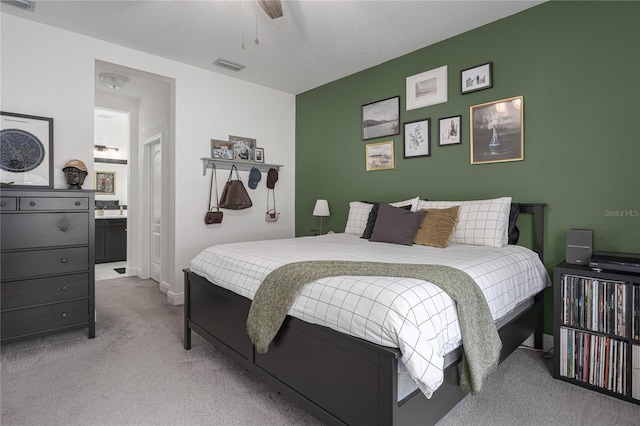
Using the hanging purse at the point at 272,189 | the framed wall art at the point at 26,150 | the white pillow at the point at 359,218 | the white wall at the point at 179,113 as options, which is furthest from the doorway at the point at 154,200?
the white pillow at the point at 359,218

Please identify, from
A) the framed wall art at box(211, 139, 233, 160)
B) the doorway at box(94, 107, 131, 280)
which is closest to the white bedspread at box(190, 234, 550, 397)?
the framed wall art at box(211, 139, 233, 160)

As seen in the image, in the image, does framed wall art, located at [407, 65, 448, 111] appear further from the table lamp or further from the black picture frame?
the table lamp

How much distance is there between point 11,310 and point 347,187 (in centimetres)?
329

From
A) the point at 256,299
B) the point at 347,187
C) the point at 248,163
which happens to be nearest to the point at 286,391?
the point at 256,299

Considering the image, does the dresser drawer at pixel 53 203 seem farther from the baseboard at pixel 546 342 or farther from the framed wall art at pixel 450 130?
the baseboard at pixel 546 342

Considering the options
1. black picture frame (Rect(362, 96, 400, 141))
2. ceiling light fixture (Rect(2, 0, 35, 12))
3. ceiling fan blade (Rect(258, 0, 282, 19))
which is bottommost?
black picture frame (Rect(362, 96, 400, 141))

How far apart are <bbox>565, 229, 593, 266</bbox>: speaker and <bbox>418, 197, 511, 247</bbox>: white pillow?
41cm

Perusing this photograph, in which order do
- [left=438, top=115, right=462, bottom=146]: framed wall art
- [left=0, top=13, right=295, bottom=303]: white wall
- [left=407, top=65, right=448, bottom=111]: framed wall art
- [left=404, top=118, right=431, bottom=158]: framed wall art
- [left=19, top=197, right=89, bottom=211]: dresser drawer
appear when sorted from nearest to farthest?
[left=19, top=197, right=89, bottom=211]: dresser drawer
[left=0, top=13, right=295, bottom=303]: white wall
[left=438, top=115, right=462, bottom=146]: framed wall art
[left=407, top=65, right=448, bottom=111]: framed wall art
[left=404, top=118, right=431, bottom=158]: framed wall art

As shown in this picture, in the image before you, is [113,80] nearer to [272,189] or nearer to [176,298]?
[272,189]

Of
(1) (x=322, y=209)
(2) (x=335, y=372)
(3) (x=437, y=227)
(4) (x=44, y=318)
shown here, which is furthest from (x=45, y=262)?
(3) (x=437, y=227)

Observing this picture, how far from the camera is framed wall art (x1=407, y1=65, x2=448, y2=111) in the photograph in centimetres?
323

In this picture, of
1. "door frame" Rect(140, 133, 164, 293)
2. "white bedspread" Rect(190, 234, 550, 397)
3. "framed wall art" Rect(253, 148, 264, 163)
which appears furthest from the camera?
"door frame" Rect(140, 133, 164, 293)

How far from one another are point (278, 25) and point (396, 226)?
2.03m

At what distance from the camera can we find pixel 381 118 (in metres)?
3.76
